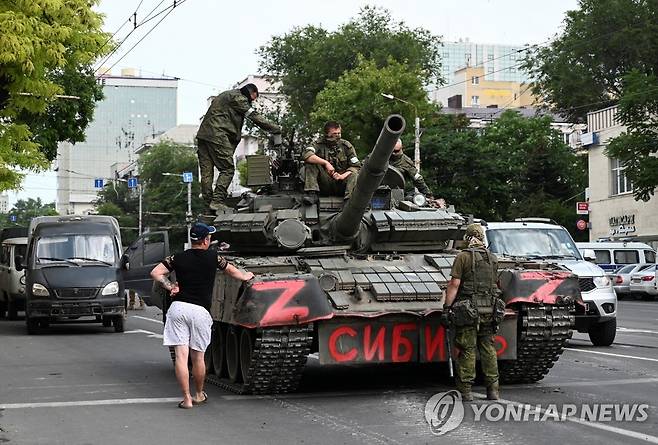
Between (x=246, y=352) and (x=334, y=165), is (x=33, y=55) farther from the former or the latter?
(x=246, y=352)

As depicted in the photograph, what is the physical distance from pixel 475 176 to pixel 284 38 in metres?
18.0

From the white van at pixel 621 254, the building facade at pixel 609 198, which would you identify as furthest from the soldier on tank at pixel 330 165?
the building facade at pixel 609 198

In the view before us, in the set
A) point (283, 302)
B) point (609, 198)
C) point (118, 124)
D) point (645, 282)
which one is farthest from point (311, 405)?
point (118, 124)

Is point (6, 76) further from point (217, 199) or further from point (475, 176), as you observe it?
point (475, 176)

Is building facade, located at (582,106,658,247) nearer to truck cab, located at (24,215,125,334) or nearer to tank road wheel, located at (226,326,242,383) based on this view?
truck cab, located at (24,215,125,334)

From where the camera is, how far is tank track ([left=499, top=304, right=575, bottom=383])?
1184cm

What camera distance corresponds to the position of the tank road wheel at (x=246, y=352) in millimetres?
11664

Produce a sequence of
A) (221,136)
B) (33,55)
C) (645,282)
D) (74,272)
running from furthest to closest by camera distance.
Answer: (645,282) → (74,272) → (33,55) → (221,136)

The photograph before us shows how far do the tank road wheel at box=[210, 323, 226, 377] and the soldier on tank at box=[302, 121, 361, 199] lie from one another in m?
1.87

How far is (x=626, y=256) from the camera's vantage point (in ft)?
129

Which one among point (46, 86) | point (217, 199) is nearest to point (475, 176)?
point (46, 86)

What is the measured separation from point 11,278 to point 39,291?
5385 millimetres

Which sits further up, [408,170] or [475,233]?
[408,170]

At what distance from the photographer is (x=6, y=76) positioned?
21.2m
